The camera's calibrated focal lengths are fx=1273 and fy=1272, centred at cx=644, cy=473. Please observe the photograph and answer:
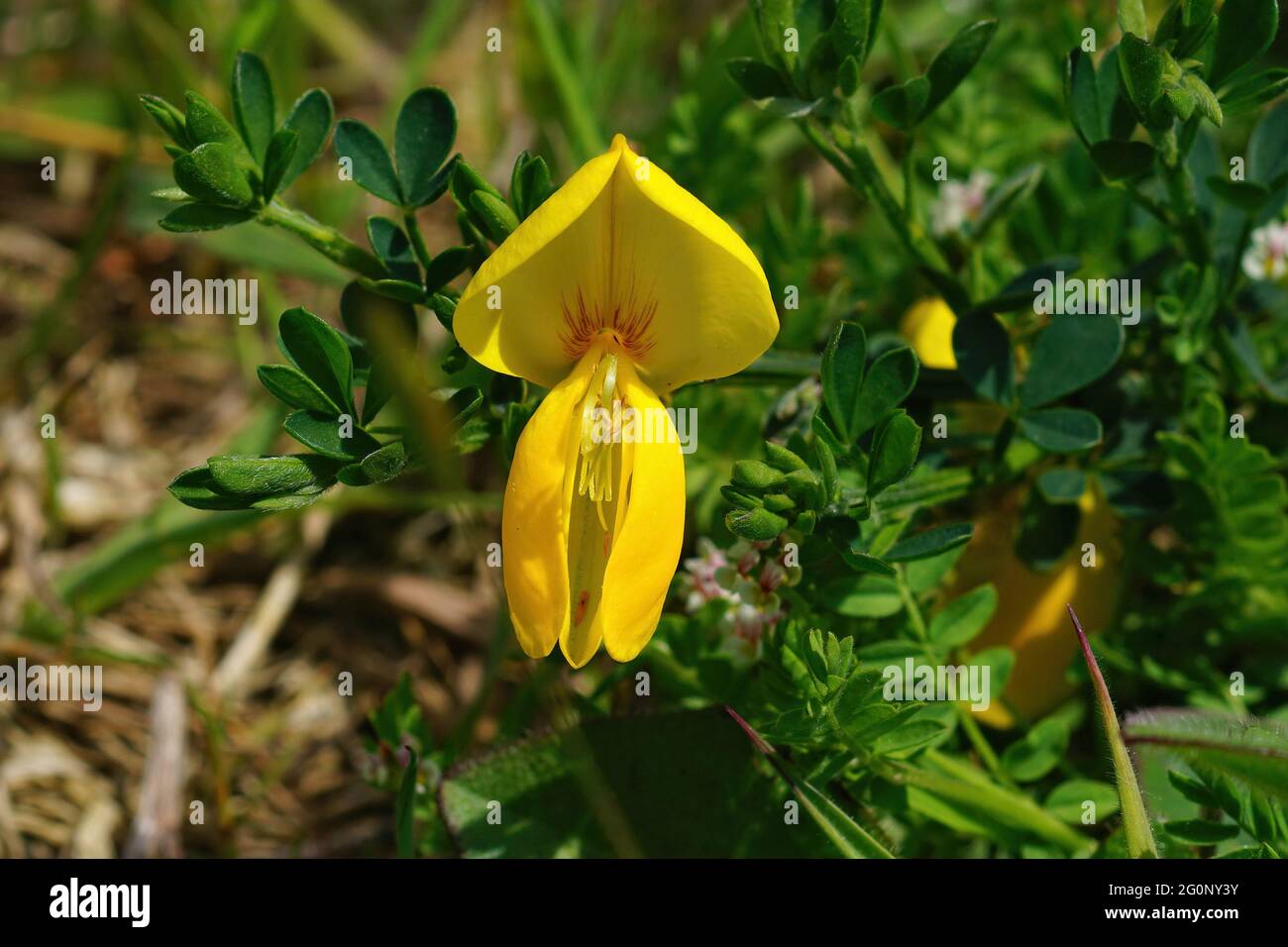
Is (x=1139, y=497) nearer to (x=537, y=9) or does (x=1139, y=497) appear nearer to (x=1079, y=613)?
(x=1079, y=613)

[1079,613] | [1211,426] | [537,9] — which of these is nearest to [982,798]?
[1079,613]

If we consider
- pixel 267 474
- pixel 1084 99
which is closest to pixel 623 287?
pixel 267 474

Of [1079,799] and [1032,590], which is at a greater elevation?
[1032,590]

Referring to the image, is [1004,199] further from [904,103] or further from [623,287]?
[623,287]

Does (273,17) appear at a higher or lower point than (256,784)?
higher

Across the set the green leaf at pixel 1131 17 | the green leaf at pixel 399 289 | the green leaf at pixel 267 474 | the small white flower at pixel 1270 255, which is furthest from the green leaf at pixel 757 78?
the small white flower at pixel 1270 255

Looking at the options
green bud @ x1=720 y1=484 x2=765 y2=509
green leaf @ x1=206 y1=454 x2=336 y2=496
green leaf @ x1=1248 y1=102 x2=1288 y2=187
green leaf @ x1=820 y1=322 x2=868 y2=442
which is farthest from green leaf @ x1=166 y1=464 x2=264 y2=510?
green leaf @ x1=1248 y1=102 x2=1288 y2=187

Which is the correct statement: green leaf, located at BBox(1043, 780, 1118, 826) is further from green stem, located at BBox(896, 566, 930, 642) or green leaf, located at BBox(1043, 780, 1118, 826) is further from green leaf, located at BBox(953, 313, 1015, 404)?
green leaf, located at BBox(953, 313, 1015, 404)
